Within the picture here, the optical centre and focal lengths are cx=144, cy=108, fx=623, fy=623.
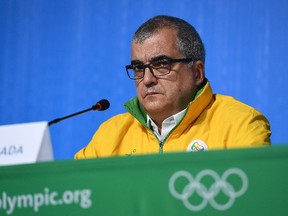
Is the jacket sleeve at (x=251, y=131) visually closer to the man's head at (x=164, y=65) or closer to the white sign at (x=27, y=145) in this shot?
the man's head at (x=164, y=65)

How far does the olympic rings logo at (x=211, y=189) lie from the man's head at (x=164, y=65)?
0.94 metres

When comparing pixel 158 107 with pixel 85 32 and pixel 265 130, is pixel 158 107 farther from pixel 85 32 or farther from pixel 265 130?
pixel 85 32

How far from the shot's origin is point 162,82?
1937 millimetres

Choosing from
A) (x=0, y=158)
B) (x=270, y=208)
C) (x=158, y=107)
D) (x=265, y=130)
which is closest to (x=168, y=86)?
(x=158, y=107)

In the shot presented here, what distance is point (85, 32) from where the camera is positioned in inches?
144

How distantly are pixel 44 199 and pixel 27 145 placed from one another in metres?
1.46

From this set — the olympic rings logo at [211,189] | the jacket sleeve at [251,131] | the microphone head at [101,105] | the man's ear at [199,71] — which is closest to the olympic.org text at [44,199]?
the olympic rings logo at [211,189]

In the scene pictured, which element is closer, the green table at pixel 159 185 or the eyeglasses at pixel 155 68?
the green table at pixel 159 185

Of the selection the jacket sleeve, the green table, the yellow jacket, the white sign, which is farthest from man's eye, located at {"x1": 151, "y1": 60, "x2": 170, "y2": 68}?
the green table

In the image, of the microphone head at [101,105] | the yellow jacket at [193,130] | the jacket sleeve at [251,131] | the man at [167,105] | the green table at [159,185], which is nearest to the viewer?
the green table at [159,185]

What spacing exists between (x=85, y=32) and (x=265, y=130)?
2.08 m

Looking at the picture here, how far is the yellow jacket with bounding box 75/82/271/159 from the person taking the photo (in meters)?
1.79

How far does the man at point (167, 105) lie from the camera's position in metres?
1.89

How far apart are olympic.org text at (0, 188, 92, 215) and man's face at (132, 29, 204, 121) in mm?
876
